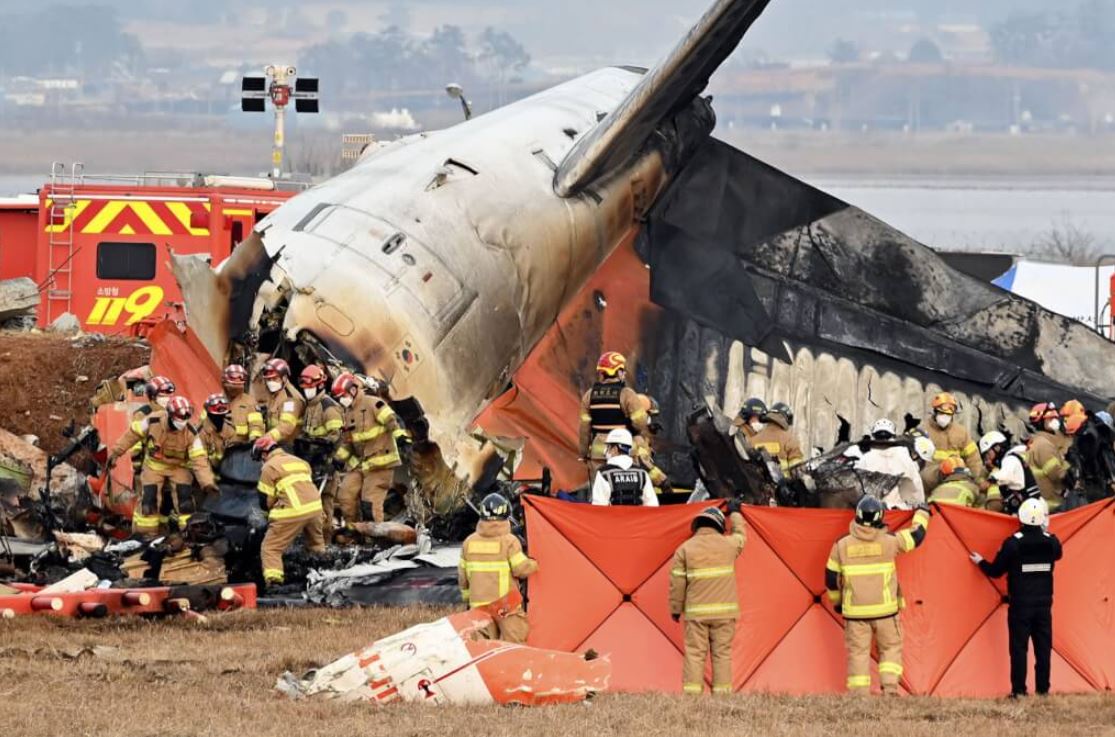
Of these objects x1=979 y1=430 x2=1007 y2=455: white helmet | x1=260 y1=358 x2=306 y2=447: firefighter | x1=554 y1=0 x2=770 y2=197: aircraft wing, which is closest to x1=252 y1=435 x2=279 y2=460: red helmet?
x1=260 y1=358 x2=306 y2=447: firefighter

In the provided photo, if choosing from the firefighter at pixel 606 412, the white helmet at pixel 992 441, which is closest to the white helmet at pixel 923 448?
the white helmet at pixel 992 441

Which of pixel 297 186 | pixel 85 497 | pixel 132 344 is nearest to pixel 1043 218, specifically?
pixel 297 186

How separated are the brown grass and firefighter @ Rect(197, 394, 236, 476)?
4149 mm

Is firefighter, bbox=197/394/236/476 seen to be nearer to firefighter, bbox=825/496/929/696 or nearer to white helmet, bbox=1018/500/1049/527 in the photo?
firefighter, bbox=825/496/929/696

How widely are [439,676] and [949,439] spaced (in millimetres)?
8246

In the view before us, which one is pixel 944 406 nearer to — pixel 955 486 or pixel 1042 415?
pixel 1042 415

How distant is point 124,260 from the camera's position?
3175 centimetres

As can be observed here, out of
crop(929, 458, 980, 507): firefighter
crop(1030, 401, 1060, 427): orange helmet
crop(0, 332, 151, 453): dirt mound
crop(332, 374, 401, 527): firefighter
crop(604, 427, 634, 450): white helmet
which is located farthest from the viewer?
crop(0, 332, 151, 453): dirt mound

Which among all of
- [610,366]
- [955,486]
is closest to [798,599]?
[955,486]

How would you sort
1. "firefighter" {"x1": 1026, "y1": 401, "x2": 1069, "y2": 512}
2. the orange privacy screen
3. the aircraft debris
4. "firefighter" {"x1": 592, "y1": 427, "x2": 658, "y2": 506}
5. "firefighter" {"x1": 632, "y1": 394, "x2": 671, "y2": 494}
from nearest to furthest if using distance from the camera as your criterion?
the aircraft debris, the orange privacy screen, "firefighter" {"x1": 592, "y1": 427, "x2": 658, "y2": 506}, "firefighter" {"x1": 1026, "y1": 401, "x2": 1069, "y2": 512}, "firefighter" {"x1": 632, "y1": 394, "x2": 671, "y2": 494}

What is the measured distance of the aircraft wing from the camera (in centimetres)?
Answer: 2106

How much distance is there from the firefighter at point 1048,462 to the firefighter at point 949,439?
763 mm

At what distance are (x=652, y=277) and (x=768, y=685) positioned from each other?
9.61 meters

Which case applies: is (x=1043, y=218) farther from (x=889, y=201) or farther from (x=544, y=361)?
(x=544, y=361)
